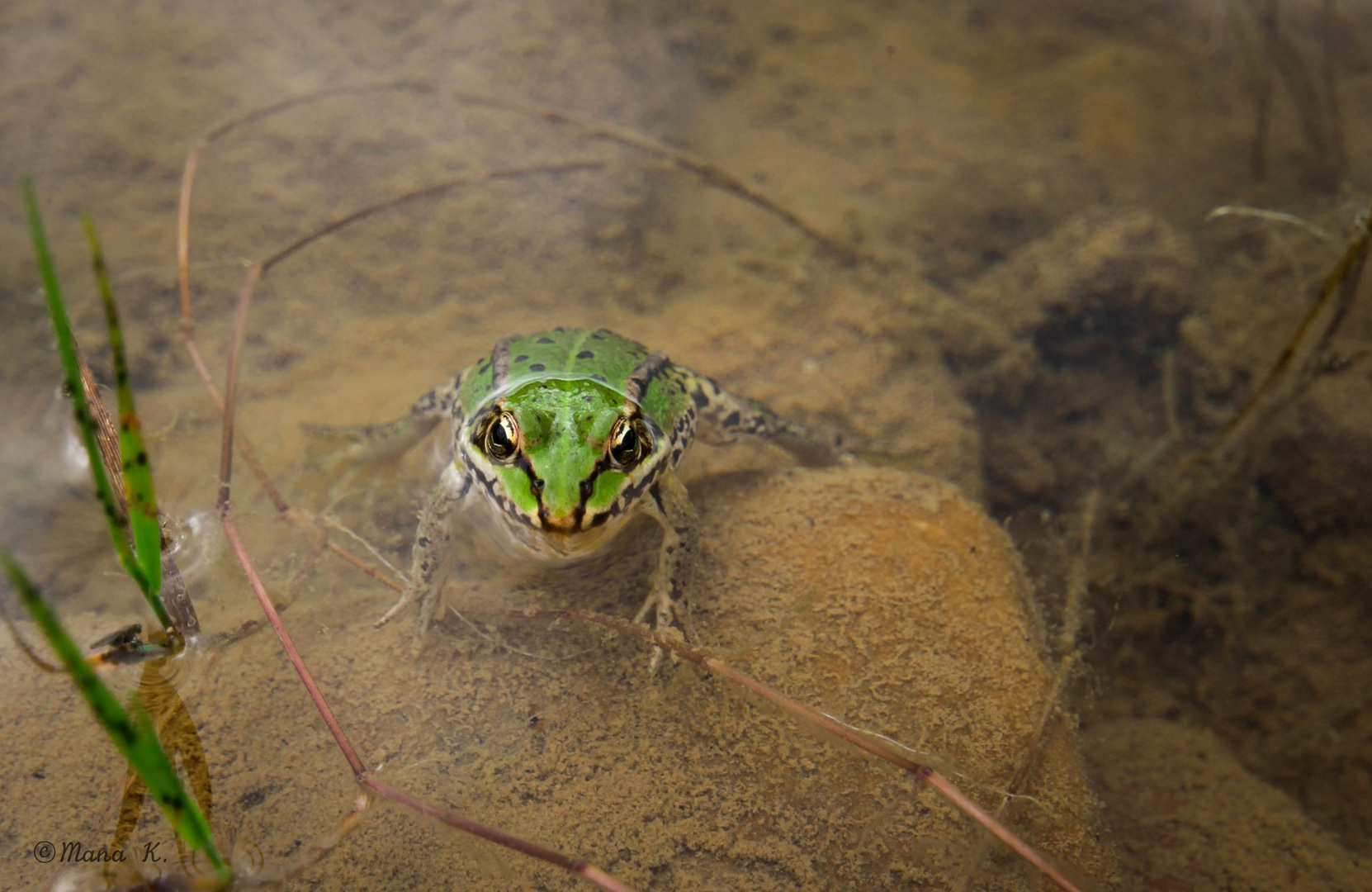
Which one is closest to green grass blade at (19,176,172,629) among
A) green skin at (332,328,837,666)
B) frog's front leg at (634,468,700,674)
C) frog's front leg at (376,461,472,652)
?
frog's front leg at (376,461,472,652)

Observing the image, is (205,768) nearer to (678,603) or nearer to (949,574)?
(678,603)

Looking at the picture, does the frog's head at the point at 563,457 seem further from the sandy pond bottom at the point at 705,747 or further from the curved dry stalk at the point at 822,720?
Answer: the sandy pond bottom at the point at 705,747

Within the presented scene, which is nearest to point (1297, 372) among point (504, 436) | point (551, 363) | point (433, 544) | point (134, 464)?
point (551, 363)

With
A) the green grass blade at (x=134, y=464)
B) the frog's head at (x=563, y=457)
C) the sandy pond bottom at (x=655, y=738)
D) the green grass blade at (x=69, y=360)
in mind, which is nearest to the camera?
the green grass blade at (x=69, y=360)

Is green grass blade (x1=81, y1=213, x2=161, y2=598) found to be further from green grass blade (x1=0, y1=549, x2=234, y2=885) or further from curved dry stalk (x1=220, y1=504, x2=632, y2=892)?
curved dry stalk (x1=220, y1=504, x2=632, y2=892)

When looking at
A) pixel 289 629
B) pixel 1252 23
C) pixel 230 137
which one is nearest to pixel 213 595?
pixel 289 629

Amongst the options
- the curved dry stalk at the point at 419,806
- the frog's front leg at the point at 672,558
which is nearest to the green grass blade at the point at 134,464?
the curved dry stalk at the point at 419,806
